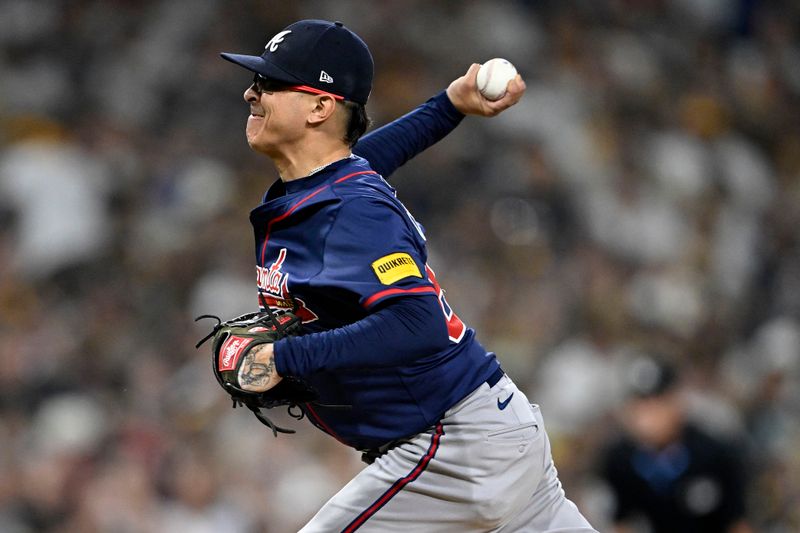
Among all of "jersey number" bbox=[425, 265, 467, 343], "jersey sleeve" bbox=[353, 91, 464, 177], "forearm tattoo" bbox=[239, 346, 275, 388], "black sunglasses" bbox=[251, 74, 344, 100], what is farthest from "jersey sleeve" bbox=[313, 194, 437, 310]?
"jersey sleeve" bbox=[353, 91, 464, 177]

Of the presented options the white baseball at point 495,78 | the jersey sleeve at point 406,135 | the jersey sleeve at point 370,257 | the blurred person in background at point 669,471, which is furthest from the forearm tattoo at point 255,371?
the blurred person in background at point 669,471

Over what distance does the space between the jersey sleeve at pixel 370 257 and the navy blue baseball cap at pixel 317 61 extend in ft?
1.14

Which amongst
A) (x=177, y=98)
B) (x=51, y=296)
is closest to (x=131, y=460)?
(x=51, y=296)

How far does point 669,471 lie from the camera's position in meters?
5.18

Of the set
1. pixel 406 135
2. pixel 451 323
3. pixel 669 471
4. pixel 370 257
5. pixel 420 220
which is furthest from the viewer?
pixel 420 220

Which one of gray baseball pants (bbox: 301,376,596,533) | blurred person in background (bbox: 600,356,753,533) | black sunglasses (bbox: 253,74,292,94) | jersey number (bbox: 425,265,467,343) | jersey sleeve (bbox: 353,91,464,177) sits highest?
black sunglasses (bbox: 253,74,292,94)

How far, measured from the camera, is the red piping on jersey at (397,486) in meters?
2.86

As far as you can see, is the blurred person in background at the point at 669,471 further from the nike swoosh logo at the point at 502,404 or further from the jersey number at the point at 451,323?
the jersey number at the point at 451,323

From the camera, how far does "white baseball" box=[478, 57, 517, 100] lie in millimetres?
3393

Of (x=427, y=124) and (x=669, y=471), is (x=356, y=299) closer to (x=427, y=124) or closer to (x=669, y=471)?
(x=427, y=124)

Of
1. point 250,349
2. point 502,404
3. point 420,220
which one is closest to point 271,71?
point 250,349

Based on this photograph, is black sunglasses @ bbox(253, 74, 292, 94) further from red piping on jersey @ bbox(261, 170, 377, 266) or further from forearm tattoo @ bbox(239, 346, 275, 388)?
forearm tattoo @ bbox(239, 346, 275, 388)

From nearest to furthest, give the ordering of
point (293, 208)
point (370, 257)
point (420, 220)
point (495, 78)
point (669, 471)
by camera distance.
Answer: point (370, 257), point (293, 208), point (495, 78), point (669, 471), point (420, 220)

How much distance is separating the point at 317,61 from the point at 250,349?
29.3 inches
